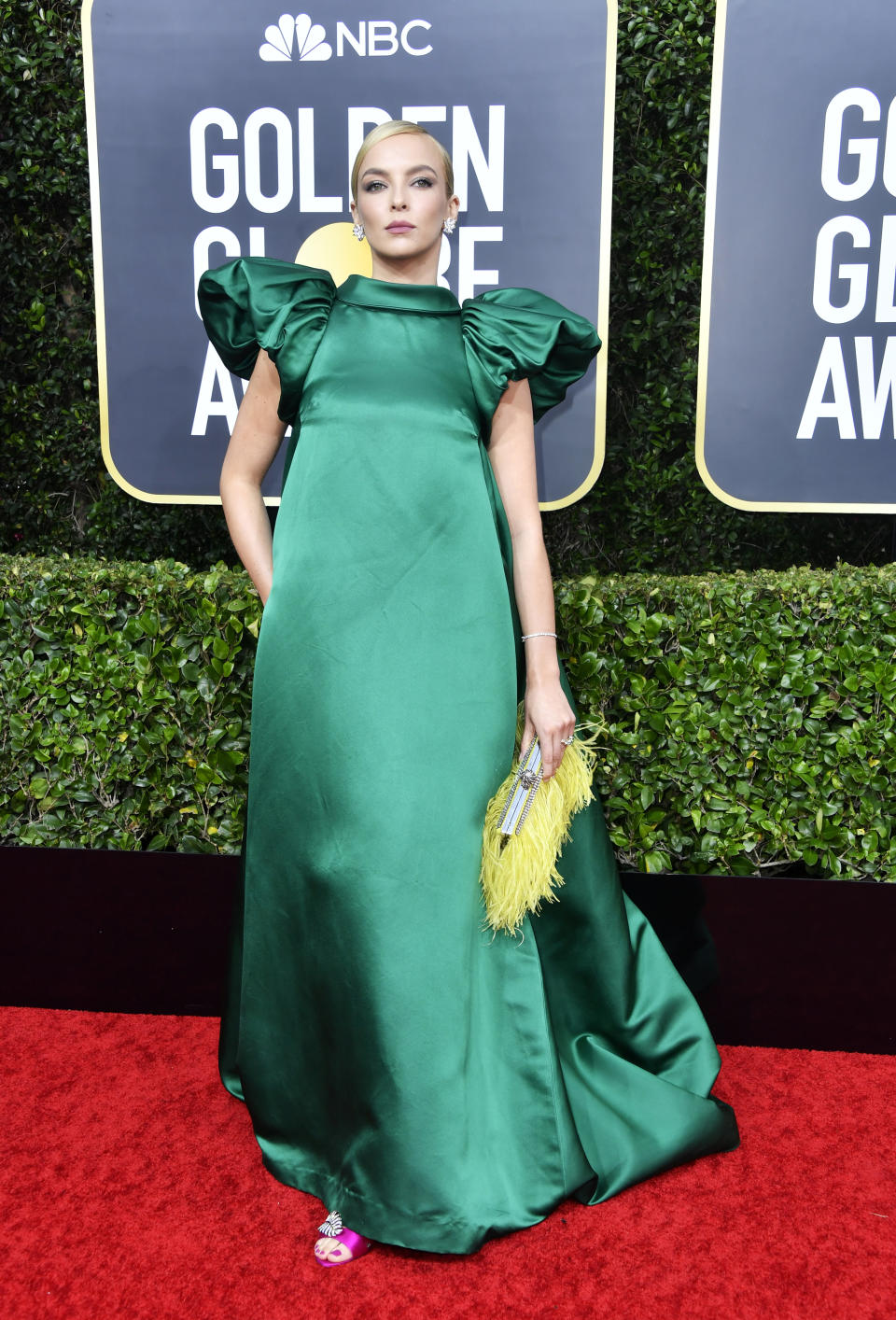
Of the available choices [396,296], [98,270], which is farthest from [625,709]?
[98,270]

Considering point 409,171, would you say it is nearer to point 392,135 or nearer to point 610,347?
point 392,135

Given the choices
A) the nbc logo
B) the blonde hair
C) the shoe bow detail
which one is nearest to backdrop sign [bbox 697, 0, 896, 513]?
the nbc logo

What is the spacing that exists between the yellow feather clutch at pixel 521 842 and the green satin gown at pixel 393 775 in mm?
30

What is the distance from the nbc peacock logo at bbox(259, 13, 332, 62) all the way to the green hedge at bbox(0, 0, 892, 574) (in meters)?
0.83

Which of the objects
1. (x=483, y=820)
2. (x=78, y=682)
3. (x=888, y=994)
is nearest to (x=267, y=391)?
(x=483, y=820)

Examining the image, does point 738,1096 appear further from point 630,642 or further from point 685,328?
point 685,328

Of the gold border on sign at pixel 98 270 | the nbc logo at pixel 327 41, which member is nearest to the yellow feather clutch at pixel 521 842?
the gold border on sign at pixel 98 270

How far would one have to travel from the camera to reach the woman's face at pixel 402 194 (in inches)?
74.0

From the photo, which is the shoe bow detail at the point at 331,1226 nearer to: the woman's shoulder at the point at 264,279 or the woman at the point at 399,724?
the woman at the point at 399,724

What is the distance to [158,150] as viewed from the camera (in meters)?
3.05

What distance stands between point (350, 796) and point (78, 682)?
4.28 ft

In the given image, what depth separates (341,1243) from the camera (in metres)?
1.90

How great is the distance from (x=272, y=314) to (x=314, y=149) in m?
1.34

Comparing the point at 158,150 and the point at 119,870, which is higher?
the point at 158,150
